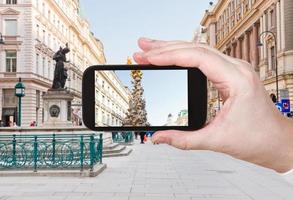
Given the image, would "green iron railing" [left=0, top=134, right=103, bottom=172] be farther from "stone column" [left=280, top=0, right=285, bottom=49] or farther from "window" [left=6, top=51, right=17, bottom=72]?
"window" [left=6, top=51, right=17, bottom=72]

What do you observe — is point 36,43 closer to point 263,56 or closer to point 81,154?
point 263,56

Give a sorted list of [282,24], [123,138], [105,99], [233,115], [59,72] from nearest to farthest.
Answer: [233,115] < [105,99] < [59,72] < [123,138] < [282,24]

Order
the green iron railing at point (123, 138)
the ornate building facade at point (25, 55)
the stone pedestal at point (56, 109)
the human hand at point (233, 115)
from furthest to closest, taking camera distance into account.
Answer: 1. the ornate building facade at point (25, 55)
2. the green iron railing at point (123, 138)
3. the stone pedestal at point (56, 109)
4. the human hand at point (233, 115)

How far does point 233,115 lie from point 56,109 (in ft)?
89.5

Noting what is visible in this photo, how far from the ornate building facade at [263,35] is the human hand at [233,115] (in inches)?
1226

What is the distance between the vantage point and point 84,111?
7.24 ft

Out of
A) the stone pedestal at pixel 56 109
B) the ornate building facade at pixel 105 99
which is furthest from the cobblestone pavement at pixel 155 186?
the stone pedestal at pixel 56 109

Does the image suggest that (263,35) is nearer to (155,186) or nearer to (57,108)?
(57,108)

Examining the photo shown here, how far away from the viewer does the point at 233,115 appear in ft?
6.77

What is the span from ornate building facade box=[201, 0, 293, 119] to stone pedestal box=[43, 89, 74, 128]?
46.2ft

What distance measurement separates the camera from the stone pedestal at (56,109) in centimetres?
2864

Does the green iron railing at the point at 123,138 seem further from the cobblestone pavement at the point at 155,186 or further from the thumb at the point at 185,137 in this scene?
the thumb at the point at 185,137

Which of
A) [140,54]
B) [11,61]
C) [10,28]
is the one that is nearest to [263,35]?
[11,61]

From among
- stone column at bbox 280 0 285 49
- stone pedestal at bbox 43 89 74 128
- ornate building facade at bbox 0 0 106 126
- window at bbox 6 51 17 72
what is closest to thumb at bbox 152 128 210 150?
stone pedestal at bbox 43 89 74 128
